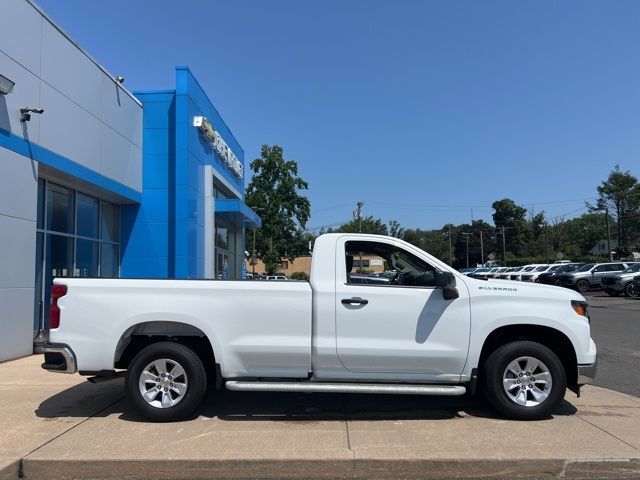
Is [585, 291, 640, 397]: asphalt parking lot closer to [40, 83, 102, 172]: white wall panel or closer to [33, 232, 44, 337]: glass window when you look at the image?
[33, 232, 44, 337]: glass window

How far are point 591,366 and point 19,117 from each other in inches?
394

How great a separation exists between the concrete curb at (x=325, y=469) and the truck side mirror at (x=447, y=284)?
174 cm

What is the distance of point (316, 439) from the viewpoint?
517 cm

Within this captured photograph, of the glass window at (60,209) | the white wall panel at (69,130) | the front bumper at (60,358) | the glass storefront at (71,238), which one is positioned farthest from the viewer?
the glass window at (60,209)

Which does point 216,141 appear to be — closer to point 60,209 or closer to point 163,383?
point 60,209

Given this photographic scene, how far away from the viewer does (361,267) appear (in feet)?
21.6

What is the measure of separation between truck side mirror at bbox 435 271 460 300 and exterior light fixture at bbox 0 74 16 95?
8.21 meters

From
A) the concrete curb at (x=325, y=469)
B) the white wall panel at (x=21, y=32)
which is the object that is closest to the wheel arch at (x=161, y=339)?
the concrete curb at (x=325, y=469)

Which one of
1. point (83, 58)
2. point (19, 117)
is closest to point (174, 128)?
point (83, 58)

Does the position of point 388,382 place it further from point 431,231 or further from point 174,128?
point 431,231

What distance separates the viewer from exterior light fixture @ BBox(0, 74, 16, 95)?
9.36 meters

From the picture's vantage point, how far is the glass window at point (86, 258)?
1319cm

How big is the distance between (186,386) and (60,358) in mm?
1353

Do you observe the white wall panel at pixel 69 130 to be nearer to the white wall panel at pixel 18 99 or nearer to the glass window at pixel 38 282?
the white wall panel at pixel 18 99
